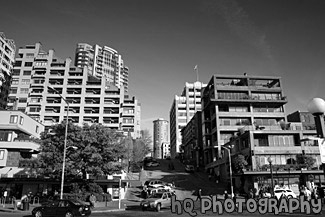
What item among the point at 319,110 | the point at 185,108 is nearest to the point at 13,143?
the point at 319,110

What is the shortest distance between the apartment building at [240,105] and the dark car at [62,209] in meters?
48.1

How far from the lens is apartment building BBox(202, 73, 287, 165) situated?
6588 centimetres

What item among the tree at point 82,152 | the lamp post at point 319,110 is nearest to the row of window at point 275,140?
the tree at point 82,152

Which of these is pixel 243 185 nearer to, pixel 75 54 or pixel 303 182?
pixel 303 182

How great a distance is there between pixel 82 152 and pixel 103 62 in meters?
117

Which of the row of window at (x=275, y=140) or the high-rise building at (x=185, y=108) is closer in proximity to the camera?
the row of window at (x=275, y=140)

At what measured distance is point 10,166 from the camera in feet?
143

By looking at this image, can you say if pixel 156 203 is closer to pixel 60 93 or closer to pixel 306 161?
pixel 306 161

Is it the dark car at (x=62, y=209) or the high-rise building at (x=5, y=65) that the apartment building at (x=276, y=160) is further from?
the high-rise building at (x=5, y=65)

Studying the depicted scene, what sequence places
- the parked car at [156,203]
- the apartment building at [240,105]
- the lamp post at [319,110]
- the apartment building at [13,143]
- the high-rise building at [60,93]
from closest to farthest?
1. the lamp post at [319,110]
2. the parked car at [156,203]
3. the apartment building at [13,143]
4. the apartment building at [240,105]
5. the high-rise building at [60,93]

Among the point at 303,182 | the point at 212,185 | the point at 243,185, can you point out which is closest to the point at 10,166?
the point at 212,185

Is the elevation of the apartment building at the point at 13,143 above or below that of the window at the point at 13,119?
below

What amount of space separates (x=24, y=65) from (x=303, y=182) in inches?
3478

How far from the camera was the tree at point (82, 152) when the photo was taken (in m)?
33.5
